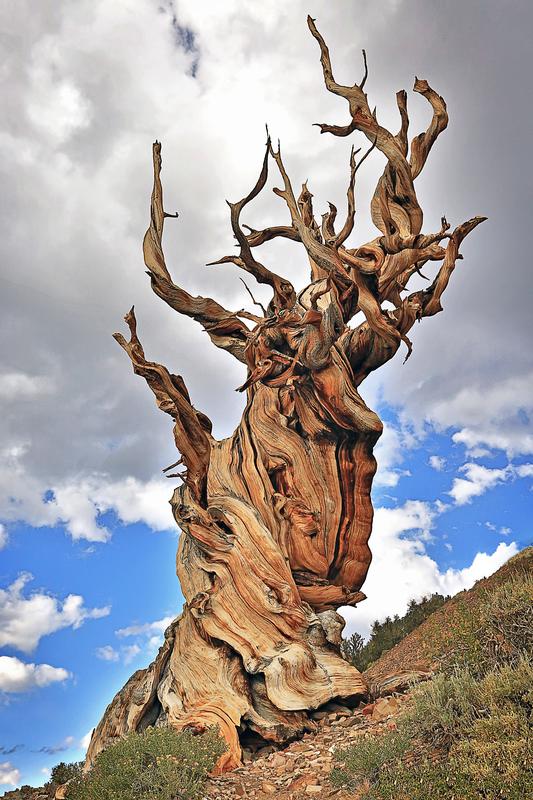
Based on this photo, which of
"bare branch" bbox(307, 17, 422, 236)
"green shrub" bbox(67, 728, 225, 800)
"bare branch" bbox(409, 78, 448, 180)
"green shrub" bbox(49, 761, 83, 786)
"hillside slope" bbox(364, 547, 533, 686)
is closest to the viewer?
"green shrub" bbox(67, 728, 225, 800)

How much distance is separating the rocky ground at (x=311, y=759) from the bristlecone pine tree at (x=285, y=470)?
236 mm

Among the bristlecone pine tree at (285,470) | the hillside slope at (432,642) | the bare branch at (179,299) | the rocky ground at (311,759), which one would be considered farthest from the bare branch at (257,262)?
the rocky ground at (311,759)

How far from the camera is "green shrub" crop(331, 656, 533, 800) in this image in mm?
3768

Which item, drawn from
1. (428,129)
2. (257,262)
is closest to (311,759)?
(257,262)

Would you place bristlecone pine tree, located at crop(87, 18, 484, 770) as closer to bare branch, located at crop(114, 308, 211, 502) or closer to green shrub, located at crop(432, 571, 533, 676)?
bare branch, located at crop(114, 308, 211, 502)

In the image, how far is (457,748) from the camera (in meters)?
4.25

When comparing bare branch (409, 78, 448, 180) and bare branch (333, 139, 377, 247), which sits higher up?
bare branch (409, 78, 448, 180)

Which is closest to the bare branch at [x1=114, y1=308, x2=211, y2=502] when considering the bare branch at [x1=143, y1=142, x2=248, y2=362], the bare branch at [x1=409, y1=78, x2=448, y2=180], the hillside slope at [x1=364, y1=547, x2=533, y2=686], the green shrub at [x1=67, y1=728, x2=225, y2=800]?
the bare branch at [x1=143, y1=142, x2=248, y2=362]

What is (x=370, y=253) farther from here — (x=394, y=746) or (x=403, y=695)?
(x=394, y=746)

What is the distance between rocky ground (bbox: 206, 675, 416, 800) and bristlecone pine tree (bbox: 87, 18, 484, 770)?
0.24m

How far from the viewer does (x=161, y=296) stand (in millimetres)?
9344

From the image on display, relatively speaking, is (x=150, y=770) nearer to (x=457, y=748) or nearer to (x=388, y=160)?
(x=457, y=748)

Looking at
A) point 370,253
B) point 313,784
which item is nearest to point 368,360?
point 370,253

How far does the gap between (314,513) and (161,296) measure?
3.72 metres
